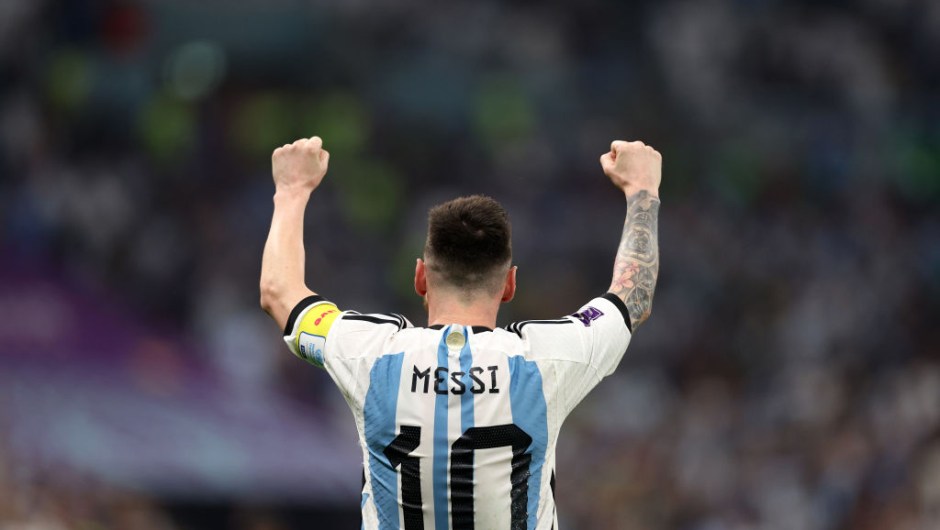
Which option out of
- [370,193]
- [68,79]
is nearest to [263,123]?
[370,193]

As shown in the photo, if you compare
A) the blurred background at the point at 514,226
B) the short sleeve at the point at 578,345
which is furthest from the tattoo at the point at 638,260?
the blurred background at the point at 514,226

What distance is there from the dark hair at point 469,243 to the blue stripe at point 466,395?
0.22 meters

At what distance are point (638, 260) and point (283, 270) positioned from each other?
45.6 inches

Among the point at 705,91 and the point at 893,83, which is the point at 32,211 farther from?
the point at 893,83

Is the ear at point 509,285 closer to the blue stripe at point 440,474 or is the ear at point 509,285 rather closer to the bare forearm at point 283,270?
the blue stripe at point 440,474

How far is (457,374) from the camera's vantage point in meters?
3.70

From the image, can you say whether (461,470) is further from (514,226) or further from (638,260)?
(514,226)

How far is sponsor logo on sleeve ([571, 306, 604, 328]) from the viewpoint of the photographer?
391 cm

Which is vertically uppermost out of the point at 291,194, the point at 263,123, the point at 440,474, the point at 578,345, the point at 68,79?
the point at 68,79

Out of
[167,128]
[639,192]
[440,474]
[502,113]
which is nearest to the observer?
[440,474]

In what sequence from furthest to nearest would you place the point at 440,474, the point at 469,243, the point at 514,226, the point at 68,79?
1. the point at 68,79
2. the point at 514,226
3. the point at 469,243
4. the point at 440,474

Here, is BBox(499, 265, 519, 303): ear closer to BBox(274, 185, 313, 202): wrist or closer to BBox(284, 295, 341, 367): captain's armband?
BBox(284, 295, 341, 367): captain's armband

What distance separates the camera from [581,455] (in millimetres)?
13500

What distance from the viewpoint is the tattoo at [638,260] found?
4059mm
